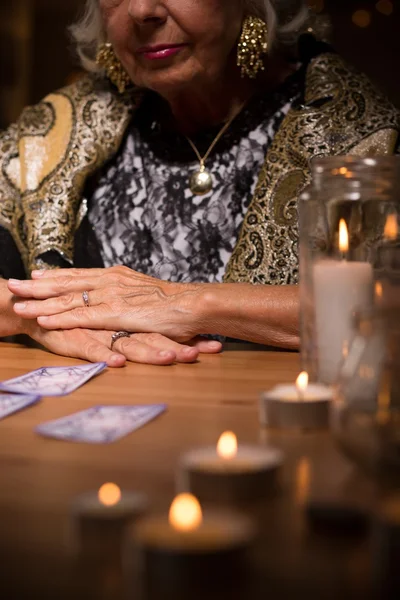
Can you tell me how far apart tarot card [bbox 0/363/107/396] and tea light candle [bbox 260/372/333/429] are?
303 mm

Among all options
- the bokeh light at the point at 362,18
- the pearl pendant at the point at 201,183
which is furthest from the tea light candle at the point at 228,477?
the bokeh light at the point at 362,18

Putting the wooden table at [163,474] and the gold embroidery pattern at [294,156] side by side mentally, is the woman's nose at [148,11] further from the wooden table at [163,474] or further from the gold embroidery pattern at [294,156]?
the wooden table at [163,474]

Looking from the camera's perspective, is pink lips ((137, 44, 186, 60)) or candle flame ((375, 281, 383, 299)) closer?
candle flame ((375, 281, 383, 299))

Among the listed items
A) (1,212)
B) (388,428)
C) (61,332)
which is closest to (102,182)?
(1,212)

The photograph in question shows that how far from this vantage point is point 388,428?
647 millimetres

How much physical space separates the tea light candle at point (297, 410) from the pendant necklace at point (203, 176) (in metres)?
1.20

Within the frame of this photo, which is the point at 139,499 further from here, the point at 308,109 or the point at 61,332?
the point at 308,109

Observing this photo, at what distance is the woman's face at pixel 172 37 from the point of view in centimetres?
179

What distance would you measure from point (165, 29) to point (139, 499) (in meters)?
1.40

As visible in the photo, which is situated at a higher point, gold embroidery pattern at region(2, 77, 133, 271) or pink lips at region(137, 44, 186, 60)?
pink lips at region(137, 44, 186, 60)

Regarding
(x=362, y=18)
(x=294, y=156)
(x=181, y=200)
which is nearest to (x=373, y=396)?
(x=294, y=156)

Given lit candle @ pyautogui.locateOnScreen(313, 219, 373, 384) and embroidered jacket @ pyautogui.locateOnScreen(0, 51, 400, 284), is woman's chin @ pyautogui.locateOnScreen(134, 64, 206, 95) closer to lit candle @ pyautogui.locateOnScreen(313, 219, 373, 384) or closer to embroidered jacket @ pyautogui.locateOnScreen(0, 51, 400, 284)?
embroidered jacket @ pyautogui.locateOnScreen(0, 51, 400, 284)

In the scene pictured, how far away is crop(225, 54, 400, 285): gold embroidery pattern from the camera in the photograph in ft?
5.87

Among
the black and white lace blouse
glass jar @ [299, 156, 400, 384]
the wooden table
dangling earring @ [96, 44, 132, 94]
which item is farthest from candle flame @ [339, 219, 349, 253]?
dangling earring @ [96, 44, 132, 94]
